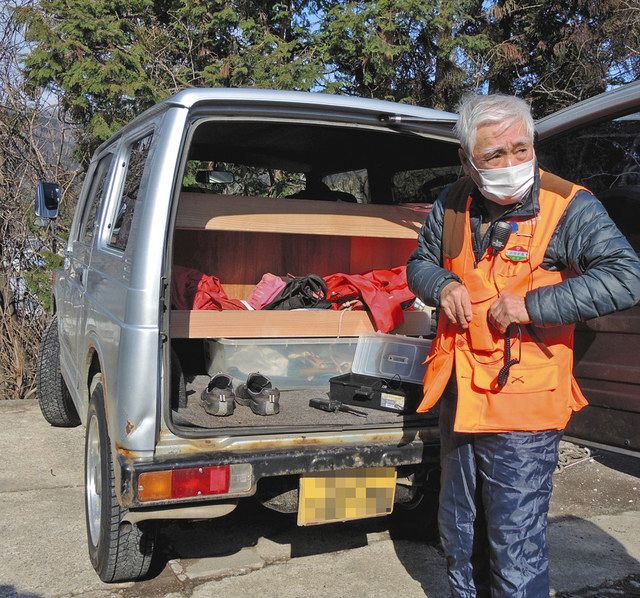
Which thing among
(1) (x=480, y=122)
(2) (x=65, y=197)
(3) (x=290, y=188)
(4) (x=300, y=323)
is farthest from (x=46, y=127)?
(1) (x=480, y=122)

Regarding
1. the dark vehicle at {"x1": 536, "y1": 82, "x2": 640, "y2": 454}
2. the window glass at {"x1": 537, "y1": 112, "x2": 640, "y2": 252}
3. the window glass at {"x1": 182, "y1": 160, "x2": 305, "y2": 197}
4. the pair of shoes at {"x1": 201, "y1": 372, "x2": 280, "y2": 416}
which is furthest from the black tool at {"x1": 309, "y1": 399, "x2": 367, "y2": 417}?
the window glass at {"x1": 182, "y1": 160, "x2": 305, "y2": 197}

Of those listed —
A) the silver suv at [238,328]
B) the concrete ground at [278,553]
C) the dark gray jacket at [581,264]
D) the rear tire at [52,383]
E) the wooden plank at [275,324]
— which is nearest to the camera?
the dark gray jacket at [581,264]

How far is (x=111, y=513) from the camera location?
2.87 meters

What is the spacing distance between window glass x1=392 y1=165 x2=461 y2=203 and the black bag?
83 cm

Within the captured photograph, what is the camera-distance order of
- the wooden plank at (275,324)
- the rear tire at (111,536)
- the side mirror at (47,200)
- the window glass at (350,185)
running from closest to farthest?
the rear tire at (111,536), the wooden plank at (275,324), the window glass at (350,185), the side mirror at (47,200)

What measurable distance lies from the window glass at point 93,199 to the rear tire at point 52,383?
1.04 m

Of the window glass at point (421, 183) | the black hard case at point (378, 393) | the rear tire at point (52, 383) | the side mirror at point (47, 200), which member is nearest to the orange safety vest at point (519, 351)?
the black hard case at point (378, 393)

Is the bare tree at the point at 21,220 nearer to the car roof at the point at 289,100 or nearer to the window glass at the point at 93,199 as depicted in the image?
the window glass at the point at 93,199

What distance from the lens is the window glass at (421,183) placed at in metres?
4.21

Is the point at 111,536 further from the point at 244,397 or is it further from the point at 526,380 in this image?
the point at 526,380

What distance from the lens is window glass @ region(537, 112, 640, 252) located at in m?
2.91

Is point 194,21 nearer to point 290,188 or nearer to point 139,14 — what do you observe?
point 139,14

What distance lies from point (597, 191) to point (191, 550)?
2.49 m

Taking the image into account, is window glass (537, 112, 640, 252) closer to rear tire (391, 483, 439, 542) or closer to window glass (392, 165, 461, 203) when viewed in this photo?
window glass (392, 165, 461, 203)
